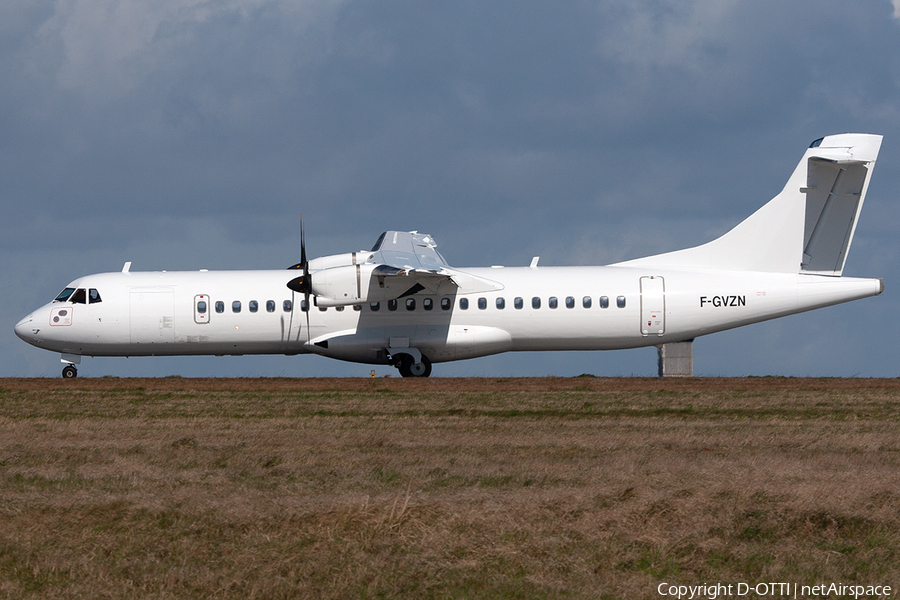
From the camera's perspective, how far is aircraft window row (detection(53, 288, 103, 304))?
29.5 meters

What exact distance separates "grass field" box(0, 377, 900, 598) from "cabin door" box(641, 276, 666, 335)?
304 inches

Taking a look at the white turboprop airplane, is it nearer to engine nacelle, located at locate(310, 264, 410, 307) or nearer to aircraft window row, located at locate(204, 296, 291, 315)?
aircraft window row, located at locate(204, 296, 291, 315)

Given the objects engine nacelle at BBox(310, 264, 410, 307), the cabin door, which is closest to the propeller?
engine nacelle at BBox(310, 264, 410, 307)

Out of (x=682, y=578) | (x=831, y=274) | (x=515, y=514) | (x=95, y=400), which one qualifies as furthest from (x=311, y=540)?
(x=831, y=274)

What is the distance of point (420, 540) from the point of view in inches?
362

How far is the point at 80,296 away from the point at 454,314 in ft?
37.1

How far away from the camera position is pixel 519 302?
94.2ft

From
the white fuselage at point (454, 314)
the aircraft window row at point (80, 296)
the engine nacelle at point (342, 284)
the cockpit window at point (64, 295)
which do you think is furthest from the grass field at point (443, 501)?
the cockpit window at point (64, 295)

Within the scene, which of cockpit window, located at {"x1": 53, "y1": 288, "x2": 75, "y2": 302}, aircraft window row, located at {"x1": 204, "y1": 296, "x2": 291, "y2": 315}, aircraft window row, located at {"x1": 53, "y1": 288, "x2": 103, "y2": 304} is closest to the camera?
aircraft window row, located at {"x1": 204, "y1": 296, "x2": 291, "y2": 315}

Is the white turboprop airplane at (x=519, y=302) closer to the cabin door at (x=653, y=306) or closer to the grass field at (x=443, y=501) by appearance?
the cabin door at (x=653, y=306)

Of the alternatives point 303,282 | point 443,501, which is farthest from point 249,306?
point 443,501

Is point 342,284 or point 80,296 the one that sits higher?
point 342,284

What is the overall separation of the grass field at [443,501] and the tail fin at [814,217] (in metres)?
8.58

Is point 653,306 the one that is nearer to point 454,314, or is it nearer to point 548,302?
point 548,302
